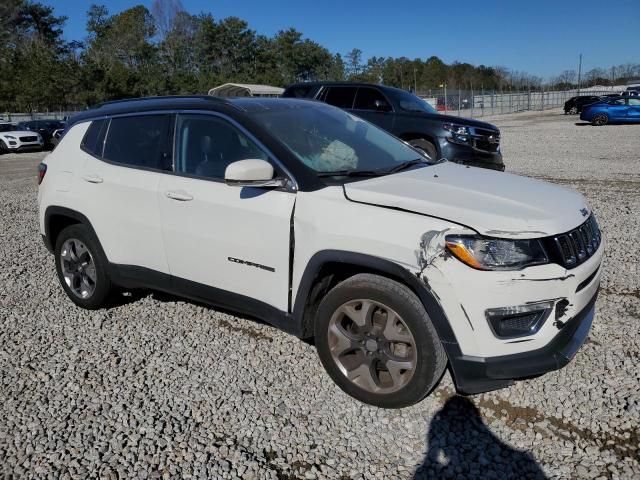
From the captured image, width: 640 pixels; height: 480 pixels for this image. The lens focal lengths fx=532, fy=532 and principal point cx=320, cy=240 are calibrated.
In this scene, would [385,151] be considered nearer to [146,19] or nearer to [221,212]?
[221,212]

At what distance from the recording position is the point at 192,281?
3713mm

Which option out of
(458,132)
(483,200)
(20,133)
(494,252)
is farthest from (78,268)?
(20,133)

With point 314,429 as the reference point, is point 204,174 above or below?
above

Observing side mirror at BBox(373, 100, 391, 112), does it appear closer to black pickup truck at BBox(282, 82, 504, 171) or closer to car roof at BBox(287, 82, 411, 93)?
black pickup truck at BBox(282, 82, 504, 171)

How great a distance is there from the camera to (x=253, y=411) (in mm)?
3080

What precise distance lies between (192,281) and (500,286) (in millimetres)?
2107

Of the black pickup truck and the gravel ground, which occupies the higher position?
the black pickup truck

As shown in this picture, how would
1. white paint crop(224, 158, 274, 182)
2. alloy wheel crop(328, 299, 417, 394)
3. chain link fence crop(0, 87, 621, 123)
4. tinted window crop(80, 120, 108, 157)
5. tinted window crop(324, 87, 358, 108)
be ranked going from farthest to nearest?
chain link fence crop(0, 87, 621, 123), tinted window crop(324, 87, 358, 108), tinted window crop(80, 120, 108, 157), white paint crop(224, 158, 274, 182), alloy wheel crop(328, 299, 417, 394)

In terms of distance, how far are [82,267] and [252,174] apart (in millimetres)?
2296

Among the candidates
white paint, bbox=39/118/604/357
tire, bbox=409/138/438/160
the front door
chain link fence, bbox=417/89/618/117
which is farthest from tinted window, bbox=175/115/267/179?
chain link fence, bbox=417/89/618/117

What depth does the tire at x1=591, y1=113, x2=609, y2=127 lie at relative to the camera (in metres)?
25.7

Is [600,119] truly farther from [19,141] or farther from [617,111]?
[19,141]

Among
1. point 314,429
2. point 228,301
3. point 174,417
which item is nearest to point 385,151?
point 228,301

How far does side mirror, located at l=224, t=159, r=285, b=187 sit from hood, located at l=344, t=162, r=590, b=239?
46cm
